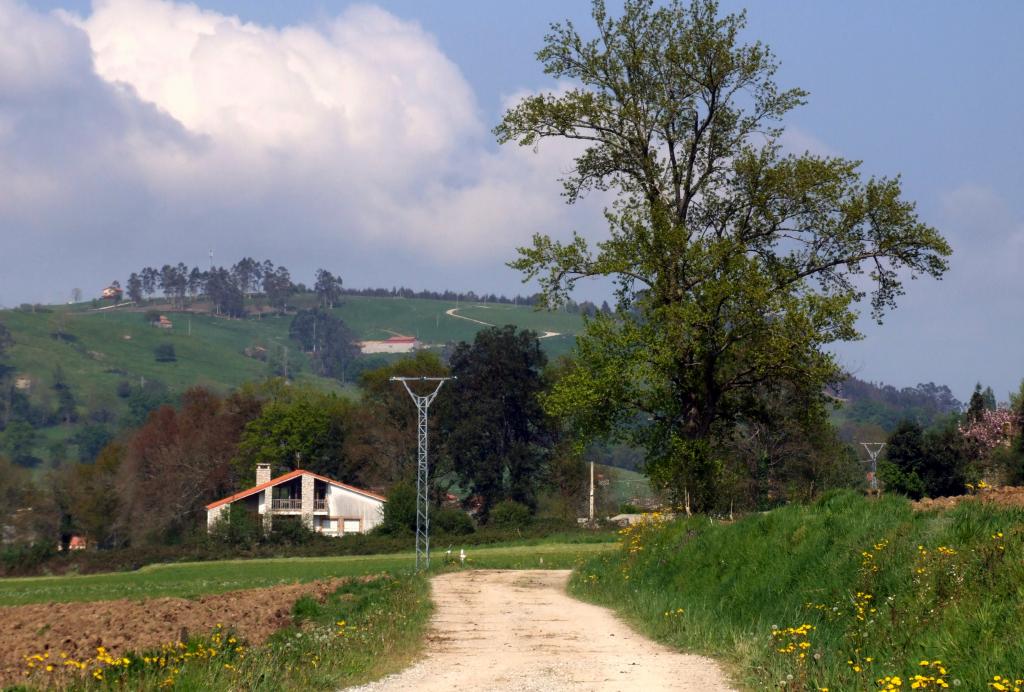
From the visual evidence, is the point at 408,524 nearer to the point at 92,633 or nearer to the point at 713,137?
the point at 713,137

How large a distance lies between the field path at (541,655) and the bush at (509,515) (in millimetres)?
64172

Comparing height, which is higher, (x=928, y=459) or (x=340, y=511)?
(x=928, y=459)

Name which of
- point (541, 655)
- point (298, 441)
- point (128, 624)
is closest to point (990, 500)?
point (541, 655)

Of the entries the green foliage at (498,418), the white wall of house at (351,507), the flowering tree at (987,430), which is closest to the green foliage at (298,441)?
the white wall of house at (351,507)

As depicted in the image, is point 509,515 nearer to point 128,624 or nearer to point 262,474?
point 262,474

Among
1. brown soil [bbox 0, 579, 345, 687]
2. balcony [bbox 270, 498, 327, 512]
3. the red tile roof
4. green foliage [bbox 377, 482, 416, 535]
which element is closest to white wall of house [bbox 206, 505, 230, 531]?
the red tile roof

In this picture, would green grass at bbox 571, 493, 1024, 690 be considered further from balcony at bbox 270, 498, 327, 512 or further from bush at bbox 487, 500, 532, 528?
balcony at bbox 270, 498, 327, 512

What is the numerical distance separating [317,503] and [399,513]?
1631 centimetres

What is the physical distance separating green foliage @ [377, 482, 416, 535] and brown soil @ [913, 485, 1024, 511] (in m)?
70.8

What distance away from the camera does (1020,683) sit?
33.1 ft

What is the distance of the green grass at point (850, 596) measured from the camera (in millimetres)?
12141

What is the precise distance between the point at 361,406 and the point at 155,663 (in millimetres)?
108609

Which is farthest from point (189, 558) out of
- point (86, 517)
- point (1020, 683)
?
point (1020, 683)

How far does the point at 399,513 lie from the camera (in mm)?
89875
